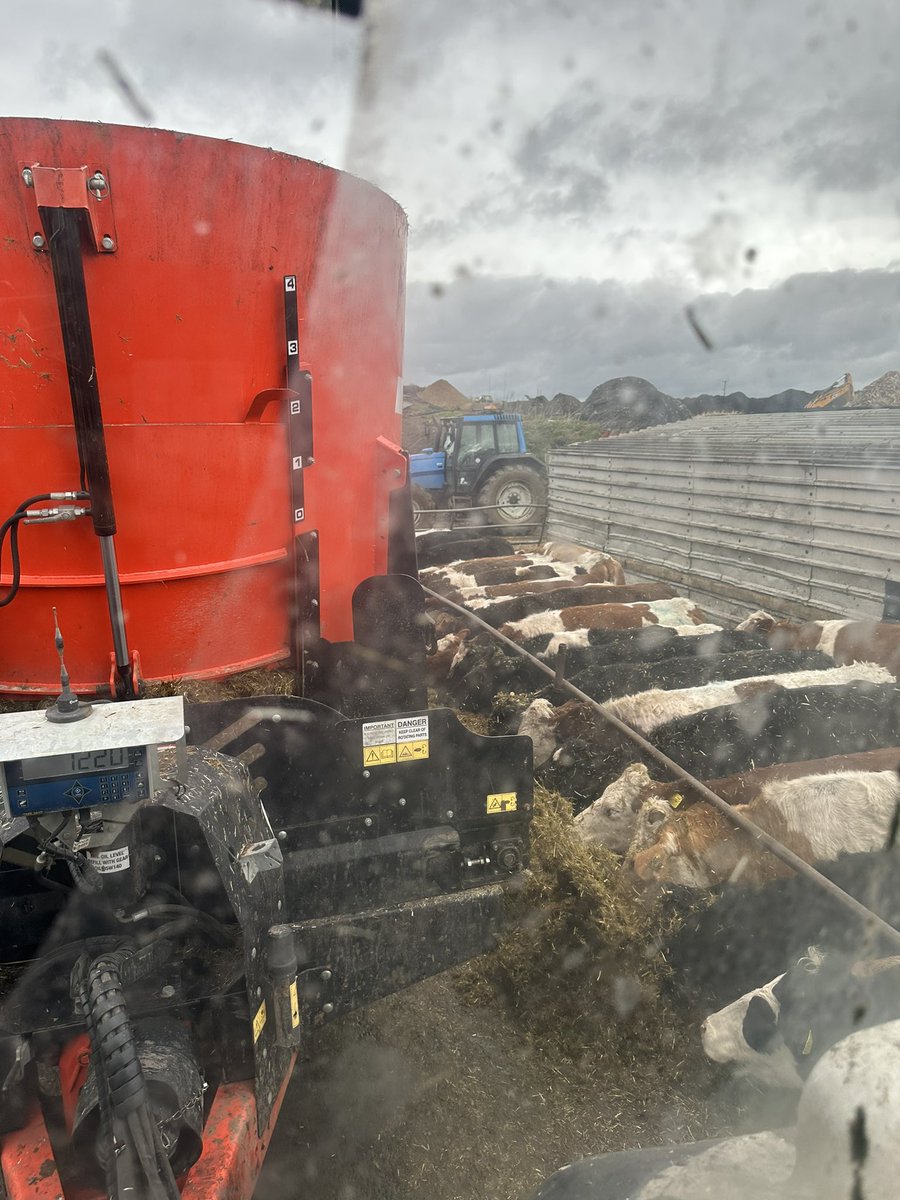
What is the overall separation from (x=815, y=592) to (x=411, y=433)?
21.7 m

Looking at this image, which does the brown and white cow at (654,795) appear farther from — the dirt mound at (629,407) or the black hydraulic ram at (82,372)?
the dirt mound at (629,407)

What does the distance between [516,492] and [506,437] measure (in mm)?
1526

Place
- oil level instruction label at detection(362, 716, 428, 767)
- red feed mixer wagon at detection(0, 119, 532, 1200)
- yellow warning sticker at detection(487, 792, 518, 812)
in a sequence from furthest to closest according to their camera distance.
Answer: yellow warning sticker at detection(487, 792, 518, 812), oil level instruction label at detection(362, 716, 428, 767), red feed mixer wagon at detection(0, 119, 532, 1200)

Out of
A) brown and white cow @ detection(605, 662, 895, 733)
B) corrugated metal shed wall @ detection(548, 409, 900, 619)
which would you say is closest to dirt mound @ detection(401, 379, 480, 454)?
corrugated metal shed wall @ detection(548, 409, 900, 619)

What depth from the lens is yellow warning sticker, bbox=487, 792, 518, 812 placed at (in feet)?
11.0

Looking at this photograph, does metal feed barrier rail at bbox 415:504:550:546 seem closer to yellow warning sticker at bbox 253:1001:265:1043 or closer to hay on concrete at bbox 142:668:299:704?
hay on concrete at bbox 142:668:299:704

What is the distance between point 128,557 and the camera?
2967 mm

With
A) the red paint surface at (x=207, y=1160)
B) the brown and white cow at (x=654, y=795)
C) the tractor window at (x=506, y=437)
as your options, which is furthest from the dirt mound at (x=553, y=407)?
the red paint surface at (x=207, y=1160)

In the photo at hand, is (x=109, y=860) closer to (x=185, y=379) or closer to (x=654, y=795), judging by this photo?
(x=185, y=379)

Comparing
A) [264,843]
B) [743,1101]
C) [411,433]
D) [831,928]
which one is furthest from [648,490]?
[411,433]

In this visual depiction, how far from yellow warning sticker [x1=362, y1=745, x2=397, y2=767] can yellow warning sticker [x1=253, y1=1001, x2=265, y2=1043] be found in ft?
3.35

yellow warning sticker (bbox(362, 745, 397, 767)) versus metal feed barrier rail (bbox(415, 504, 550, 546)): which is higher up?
yellow warning sticker (bbox(362, 745, 397, 767))

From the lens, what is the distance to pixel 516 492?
62.0 ft

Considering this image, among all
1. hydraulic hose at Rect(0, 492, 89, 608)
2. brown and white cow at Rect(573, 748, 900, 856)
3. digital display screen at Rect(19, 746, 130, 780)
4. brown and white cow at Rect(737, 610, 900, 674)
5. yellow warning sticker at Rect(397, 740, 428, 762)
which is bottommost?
brown and white cow at Rect(573, 748, 900, 856)
